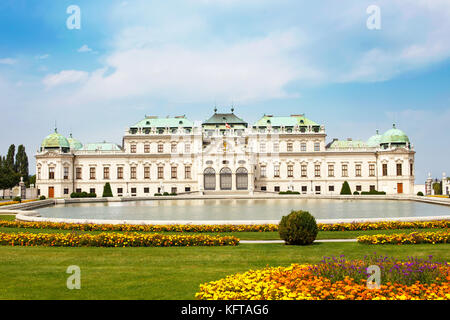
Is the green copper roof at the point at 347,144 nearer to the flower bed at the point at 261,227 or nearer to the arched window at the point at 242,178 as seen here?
the arched window at the point at 242,178

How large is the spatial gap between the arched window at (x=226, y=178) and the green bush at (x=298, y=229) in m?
55.1

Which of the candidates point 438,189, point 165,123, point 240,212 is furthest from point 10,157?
point 438,189

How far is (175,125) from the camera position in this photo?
76.8 metres

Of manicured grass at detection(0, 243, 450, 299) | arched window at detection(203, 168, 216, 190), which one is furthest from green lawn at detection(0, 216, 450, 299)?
arched window at detection(203, 168, 216, 190)

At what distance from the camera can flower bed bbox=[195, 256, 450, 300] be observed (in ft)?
28.1

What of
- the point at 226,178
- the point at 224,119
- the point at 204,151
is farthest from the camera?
the point at 224,119

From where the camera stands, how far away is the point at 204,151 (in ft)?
240

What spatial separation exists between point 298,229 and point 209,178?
5619cm

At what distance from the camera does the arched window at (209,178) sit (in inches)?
2859

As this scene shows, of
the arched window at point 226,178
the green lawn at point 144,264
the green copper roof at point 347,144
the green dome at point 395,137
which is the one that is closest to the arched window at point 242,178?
the arched window at point 226,178

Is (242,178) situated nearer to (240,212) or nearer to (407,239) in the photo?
(240,212)

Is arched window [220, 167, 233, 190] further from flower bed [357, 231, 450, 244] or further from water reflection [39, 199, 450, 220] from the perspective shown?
flower bed [357, 231, 450, 244]
